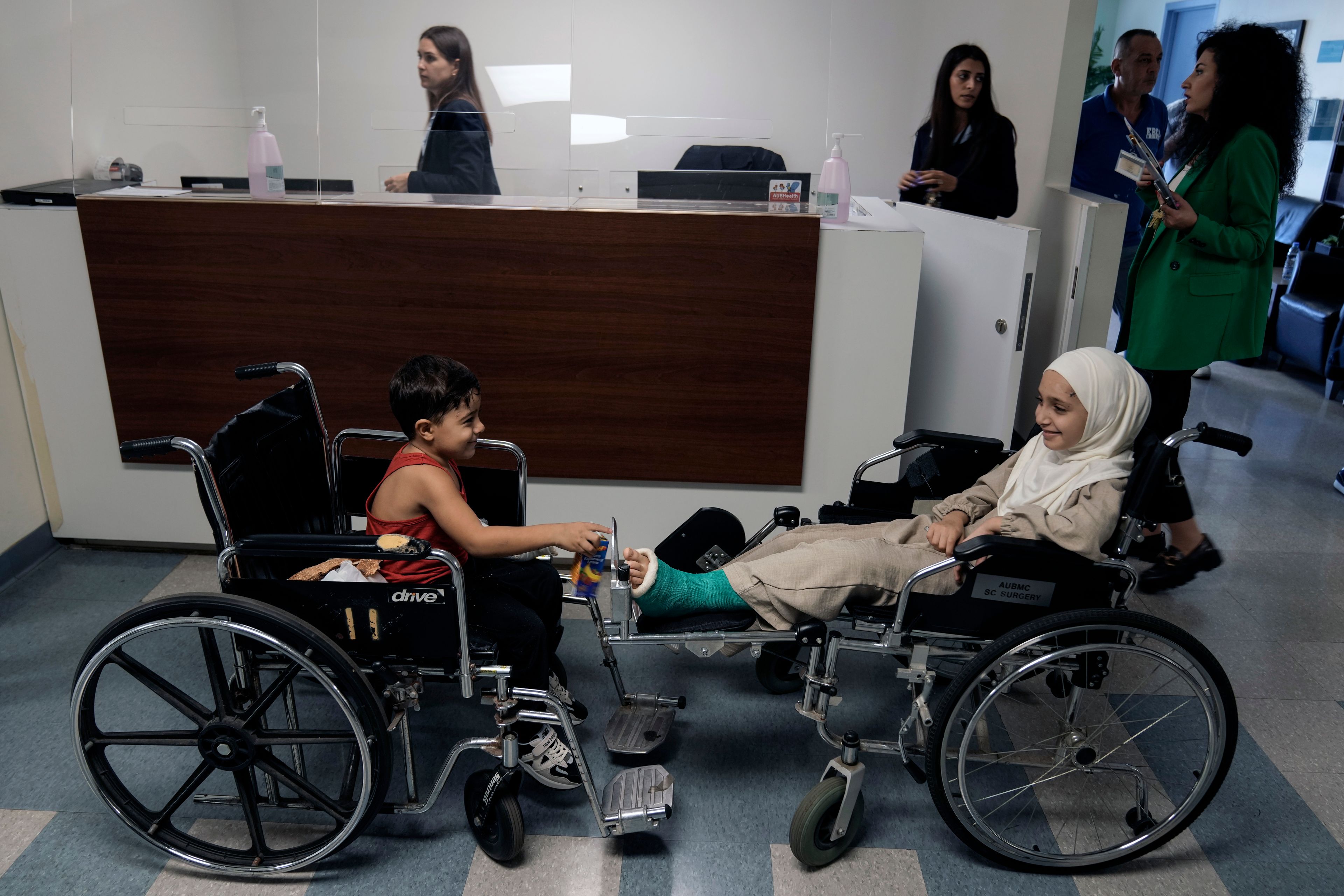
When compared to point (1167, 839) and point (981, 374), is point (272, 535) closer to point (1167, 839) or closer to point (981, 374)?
point (1167, 839)

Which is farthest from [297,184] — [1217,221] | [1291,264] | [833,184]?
[1291,264]

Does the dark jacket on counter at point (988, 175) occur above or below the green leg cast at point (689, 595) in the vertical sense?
above

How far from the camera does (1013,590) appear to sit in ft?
5.28

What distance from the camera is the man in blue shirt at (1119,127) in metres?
3.39

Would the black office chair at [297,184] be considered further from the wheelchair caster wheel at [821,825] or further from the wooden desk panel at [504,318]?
the wheelchair caster wheel at [821,825]

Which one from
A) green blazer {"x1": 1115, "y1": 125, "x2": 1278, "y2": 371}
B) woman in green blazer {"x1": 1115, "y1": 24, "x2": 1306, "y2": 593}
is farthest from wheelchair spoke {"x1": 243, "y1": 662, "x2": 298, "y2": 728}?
green blazer {"x1": 1115, "y1": 125, "x2": 1278, "y2": 371}

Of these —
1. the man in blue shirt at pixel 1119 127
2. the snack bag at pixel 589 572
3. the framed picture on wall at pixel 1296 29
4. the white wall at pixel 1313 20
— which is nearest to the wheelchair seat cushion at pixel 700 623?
the snack bag at pixel 589 572

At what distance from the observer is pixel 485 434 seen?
2611 mm

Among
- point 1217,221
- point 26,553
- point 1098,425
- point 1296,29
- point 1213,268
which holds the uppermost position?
point 1296,29

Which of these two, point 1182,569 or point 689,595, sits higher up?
point 689,595

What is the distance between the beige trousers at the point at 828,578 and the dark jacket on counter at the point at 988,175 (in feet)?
5.04

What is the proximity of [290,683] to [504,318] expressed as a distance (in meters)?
1.16

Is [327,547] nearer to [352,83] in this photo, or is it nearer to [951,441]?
[951,441]

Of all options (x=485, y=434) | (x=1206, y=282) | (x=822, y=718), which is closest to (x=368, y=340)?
(x=485, y=434)
